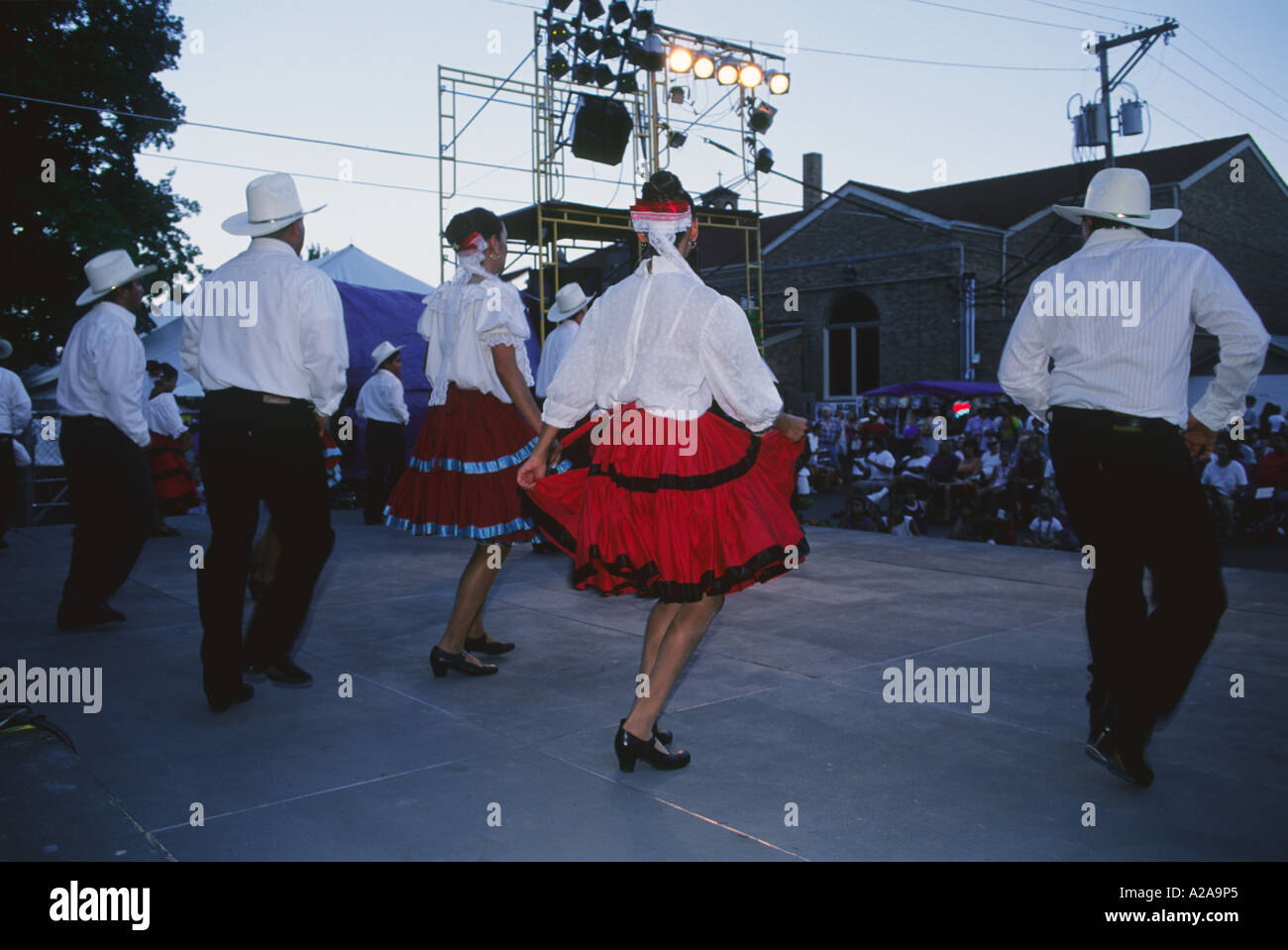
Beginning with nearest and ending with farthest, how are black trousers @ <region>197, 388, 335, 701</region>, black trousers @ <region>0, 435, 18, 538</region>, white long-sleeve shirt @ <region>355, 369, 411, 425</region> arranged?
black trousers @ <region>197, 388, 335, 701</region> → black trousers @ <region>0, 435, 18, 538</region> → white long-sleeve shirt @ <region>355, 369, 411, 425</region>

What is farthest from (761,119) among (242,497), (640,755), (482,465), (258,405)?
(640,755)

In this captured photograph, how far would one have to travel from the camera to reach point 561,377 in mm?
3242

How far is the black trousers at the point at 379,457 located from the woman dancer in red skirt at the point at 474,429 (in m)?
5.73

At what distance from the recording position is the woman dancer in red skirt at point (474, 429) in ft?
13.7

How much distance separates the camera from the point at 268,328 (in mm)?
3670

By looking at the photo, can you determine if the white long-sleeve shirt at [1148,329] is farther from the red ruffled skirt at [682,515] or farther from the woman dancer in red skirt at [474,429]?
the woman dancer in red skirt at [474,429]

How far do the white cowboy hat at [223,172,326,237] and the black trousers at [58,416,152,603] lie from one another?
202cm

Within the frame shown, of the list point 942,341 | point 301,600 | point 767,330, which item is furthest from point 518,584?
point 767,330

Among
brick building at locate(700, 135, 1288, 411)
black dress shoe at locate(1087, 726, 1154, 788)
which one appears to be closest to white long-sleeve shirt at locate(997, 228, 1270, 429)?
black dress shoe at locate(1087, 726, 1154, 788)

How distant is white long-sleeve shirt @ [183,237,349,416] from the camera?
3.67 m

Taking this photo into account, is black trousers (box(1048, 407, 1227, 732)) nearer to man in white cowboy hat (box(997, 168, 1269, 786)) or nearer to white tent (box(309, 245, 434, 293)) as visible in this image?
man in white cowboy hat (box(997, 168, 1269, 786))

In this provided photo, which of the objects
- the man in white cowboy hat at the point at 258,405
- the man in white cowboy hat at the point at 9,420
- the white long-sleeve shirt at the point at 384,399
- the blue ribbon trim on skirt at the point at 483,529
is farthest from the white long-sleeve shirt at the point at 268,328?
the white long-sleeve shirt at the point at 384,399

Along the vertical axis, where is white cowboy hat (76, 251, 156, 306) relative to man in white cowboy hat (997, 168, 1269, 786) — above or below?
above

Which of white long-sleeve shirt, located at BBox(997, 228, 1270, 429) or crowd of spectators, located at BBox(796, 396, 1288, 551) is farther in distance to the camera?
crowd of spectators, located at BBox(796, 396, 1288, 551)
